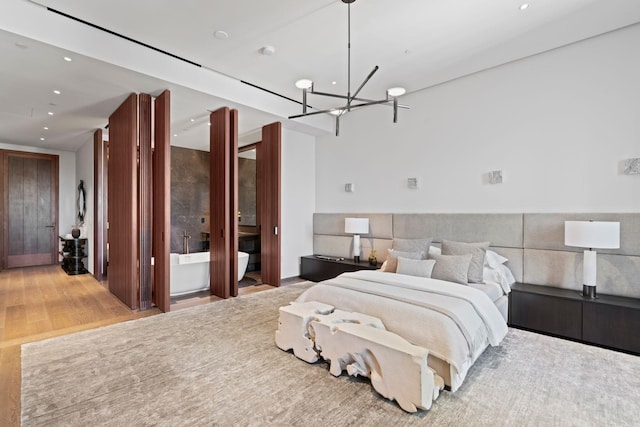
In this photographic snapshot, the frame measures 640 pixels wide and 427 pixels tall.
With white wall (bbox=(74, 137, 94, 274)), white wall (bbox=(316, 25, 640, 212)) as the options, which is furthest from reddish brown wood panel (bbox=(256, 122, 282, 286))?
white wall (bbox=(74, 137, 94, 274))

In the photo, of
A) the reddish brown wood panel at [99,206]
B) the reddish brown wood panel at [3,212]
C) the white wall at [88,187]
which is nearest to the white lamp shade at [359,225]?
the reddish brown wood panel at [99,206]

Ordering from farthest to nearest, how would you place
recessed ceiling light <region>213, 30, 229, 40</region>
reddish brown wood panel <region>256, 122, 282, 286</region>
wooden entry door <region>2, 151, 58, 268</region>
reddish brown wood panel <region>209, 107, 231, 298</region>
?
1. wooden entry door <region>2, 151, 58, 268</region>
2. reddish brown wood panel <region>256, 122, 282, 286</region>
3. reddish brown wood panel <region>209, 107, 231, 298</region>
4. recessed ceiling light <region>213, 30, 229, 40</region>

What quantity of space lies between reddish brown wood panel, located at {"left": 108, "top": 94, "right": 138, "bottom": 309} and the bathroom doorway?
2.36 m

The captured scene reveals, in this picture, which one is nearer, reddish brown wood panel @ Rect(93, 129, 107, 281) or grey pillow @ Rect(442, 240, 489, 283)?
grey pillow @ Rect(442, 240, 489, 283)

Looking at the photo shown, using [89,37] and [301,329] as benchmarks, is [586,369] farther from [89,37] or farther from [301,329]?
[89,37]

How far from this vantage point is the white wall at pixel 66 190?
302 inches

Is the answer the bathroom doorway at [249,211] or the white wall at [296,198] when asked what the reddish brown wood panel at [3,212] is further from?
the white wall at [296,198]

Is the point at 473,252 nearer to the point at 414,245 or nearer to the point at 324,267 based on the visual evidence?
the point at 414,245

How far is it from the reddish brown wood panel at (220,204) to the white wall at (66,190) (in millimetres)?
5491

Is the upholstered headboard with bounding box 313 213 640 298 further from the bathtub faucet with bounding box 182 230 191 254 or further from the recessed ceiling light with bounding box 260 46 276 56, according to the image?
the bathtub faucet with bounding box 182 230 191 254

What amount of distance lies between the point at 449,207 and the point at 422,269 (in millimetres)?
1374

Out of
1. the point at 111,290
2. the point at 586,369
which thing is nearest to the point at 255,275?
the point at 111,290

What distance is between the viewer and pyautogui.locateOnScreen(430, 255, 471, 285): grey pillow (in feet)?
11.4

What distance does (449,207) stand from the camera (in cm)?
453
